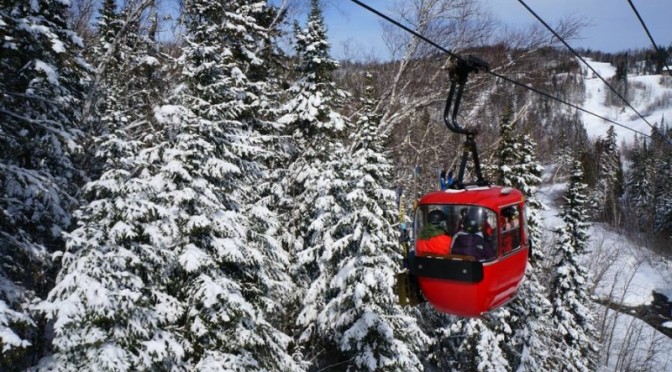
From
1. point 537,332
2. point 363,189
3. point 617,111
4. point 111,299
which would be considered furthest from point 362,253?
point 617,111

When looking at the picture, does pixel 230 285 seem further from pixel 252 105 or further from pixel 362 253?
pixel 252 105

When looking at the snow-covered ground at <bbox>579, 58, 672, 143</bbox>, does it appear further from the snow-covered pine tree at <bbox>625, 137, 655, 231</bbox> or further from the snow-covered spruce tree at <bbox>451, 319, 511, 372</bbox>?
the snow-covered spruce tree at <bbox>451, 319, 511, 372</bbox>

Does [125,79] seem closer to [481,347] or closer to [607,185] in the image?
[481,347]

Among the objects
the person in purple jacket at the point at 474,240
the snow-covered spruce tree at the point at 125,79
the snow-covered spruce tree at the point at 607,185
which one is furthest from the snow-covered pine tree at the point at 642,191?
the person in purple jacket at the point at 474,240

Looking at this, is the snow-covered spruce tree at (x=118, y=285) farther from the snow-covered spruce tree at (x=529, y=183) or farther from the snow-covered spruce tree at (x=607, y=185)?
the snow-covered spruce tree at (x=607, y=185)

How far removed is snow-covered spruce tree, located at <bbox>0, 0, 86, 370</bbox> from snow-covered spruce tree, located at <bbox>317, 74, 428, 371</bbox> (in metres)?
7.80

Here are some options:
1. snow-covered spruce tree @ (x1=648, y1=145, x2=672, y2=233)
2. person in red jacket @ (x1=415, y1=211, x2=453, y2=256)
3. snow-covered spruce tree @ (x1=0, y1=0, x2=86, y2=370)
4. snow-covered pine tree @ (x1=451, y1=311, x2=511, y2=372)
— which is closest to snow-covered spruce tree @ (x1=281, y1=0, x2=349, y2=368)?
snow-covered pine tree @ (x1=451, y1=311, x2=511, y2=372)

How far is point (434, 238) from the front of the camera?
25.3ft

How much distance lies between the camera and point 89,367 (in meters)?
8.00

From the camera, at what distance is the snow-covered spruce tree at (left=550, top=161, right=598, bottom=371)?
24.9 meters

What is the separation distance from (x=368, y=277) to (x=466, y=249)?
6663mm

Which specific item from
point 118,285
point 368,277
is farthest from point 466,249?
point 368,277

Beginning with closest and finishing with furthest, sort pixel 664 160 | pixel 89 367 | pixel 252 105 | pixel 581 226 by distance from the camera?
pixel 89 367 < pixel 252 105 < pixel 581 226 < pixel 664 160

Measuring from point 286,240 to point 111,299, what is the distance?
9.41 meters
